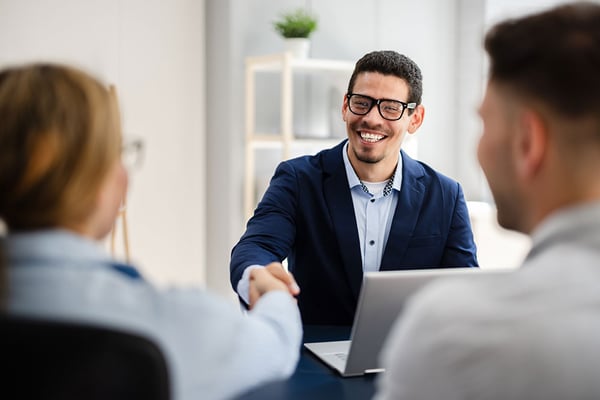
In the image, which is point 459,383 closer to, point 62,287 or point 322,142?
point 62,287

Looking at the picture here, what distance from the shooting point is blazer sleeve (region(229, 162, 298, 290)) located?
6.50 ft

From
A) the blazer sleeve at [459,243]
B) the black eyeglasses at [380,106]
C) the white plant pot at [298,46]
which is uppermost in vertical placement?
the white plant pot at [298,46]

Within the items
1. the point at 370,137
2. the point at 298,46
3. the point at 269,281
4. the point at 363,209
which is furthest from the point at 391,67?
the point at 298,46

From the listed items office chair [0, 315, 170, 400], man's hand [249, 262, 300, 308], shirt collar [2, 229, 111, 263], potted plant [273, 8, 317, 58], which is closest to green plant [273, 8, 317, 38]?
potted plant [273, 8, 317, 58]

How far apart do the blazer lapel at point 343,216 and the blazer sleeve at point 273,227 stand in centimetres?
12

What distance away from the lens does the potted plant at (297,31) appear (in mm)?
3879

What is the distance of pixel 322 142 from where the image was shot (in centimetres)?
397

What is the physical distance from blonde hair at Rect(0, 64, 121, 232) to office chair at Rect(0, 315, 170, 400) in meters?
0.21

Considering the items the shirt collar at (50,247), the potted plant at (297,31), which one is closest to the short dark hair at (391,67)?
the potted plant at (297,31)

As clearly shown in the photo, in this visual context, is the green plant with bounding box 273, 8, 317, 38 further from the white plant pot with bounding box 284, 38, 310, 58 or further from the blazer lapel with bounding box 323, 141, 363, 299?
the blazer lapel with bounding box 323, 141, 363, 299

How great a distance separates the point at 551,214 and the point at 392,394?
313 millimetres

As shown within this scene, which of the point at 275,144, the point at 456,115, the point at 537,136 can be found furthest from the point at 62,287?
the point at 456,115

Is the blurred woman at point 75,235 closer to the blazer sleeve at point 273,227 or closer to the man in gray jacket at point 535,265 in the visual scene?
the man in gray jacket at point 535,265

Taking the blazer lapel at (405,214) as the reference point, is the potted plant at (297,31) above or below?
above
